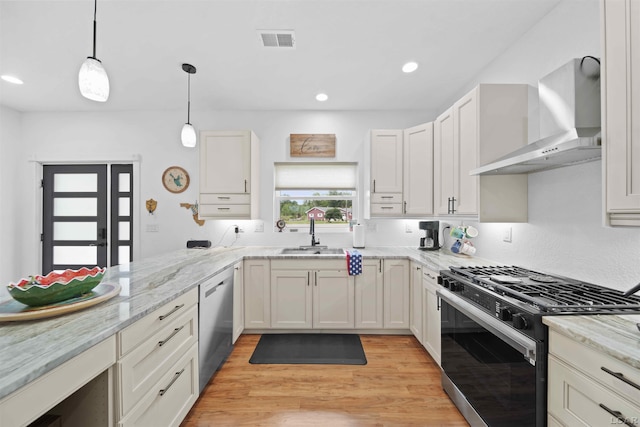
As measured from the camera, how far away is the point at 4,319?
102 cm

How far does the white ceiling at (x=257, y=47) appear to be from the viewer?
74.5 inches

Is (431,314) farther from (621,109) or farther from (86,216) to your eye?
(86,216)

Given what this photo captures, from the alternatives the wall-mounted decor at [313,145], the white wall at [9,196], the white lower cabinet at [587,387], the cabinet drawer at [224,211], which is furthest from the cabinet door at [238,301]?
the white wall at [9,196]

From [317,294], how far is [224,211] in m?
1.51

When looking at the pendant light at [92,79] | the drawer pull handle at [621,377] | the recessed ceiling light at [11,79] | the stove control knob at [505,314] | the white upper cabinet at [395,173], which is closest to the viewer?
the drawer pull handle at [621,377]

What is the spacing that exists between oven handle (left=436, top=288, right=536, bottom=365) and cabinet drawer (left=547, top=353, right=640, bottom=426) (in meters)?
0.08

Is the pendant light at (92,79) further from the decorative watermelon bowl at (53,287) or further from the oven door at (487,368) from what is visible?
the oven door at (487,368)

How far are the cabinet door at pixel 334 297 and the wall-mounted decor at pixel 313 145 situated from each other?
1.66 metres

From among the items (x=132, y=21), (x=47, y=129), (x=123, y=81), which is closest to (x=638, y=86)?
(x=132, y=21)

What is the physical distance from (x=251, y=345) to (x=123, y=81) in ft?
10.4

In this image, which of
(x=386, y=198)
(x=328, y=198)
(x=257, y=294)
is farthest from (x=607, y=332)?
(x=328, y=198)

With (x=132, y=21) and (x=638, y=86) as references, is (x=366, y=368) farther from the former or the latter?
(x=132, y=21)

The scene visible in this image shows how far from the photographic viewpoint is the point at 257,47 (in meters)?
2.30

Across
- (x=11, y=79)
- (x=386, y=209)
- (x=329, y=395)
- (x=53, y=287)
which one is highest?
(x=11, y=79)
